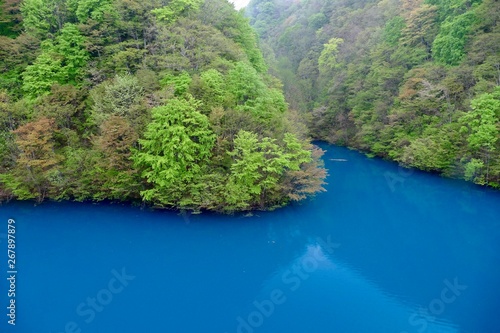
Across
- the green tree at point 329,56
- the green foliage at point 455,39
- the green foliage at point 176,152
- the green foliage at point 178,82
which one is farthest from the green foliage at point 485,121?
the green tree at point 329,56

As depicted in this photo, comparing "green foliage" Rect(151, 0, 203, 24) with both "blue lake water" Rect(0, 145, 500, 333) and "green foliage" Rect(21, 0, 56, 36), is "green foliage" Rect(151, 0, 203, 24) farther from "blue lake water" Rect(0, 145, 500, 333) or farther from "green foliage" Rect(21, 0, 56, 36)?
"blue lake water" Rect(0, 145, 500, 333)

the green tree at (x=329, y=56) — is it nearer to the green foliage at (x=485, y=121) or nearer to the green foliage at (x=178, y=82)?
the green foliage at (x=485, y=121)

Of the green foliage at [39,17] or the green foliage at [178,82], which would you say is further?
the green foliage at [39,17]

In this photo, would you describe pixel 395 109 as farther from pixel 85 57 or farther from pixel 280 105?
pixel 85 57

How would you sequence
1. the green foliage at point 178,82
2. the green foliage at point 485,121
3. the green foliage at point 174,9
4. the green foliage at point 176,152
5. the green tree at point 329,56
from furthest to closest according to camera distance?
the green tree at point 329,56, the green foliage at point 174,9, the green foliage at point 485,121, the green foliage at point 178,82, the green foliage at point 176,152

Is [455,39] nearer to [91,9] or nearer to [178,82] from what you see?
[178,82]

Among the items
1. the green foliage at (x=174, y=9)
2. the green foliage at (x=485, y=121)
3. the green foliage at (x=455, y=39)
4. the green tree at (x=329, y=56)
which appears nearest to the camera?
the green foliage at (x=485, y=121)

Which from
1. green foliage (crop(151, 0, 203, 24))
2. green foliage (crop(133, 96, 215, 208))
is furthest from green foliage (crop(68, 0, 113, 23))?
green foliage (crop(133, 96, 215, 208))
